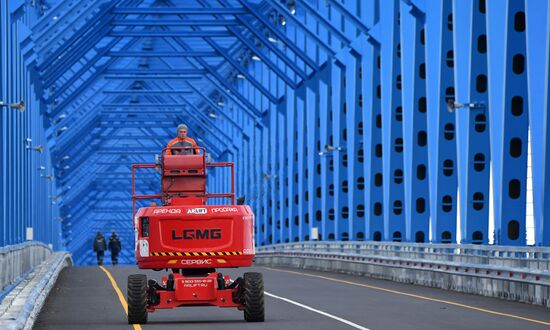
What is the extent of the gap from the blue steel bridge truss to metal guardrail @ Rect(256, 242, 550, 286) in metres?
2.02

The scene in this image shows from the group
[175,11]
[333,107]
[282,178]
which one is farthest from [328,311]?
[282,178]

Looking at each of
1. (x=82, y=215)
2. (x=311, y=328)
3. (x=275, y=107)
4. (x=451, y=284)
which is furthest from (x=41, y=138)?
(x=82, y=215)

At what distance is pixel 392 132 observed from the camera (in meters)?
52.5

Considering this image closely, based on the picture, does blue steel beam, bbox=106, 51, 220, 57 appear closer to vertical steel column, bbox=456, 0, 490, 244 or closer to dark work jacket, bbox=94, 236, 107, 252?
dark work jacket, bbox=94, 236, 107, 252

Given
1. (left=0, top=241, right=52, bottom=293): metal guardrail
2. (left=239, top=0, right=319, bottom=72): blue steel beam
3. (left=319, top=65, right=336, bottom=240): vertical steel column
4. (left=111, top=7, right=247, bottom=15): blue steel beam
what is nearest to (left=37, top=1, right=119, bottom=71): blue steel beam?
(left=111, top=7, right=247, bottom=15): blue steel beam

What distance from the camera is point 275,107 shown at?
8519cm

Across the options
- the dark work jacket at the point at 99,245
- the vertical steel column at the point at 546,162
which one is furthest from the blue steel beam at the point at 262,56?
the vertical steel column at the point at 546,162

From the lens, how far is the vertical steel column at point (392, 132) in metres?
52.2

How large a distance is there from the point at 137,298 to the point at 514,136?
17666mm

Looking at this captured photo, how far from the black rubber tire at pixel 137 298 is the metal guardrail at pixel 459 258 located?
27.7 ft

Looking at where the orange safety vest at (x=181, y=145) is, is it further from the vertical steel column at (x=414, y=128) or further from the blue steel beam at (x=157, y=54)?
the blue steel beam at (x=157, y=54)

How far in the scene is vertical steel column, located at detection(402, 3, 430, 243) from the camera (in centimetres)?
4744

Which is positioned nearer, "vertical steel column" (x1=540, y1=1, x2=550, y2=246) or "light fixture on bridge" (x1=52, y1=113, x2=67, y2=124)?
"vertical steel column" (x1=540, y1=1, x2=550, y2=246)

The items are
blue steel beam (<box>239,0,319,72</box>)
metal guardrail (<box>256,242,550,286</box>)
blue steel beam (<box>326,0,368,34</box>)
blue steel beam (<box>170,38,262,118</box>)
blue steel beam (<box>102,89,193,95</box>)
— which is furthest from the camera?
blue steel beam (<box>102,89,193,95</box>)
